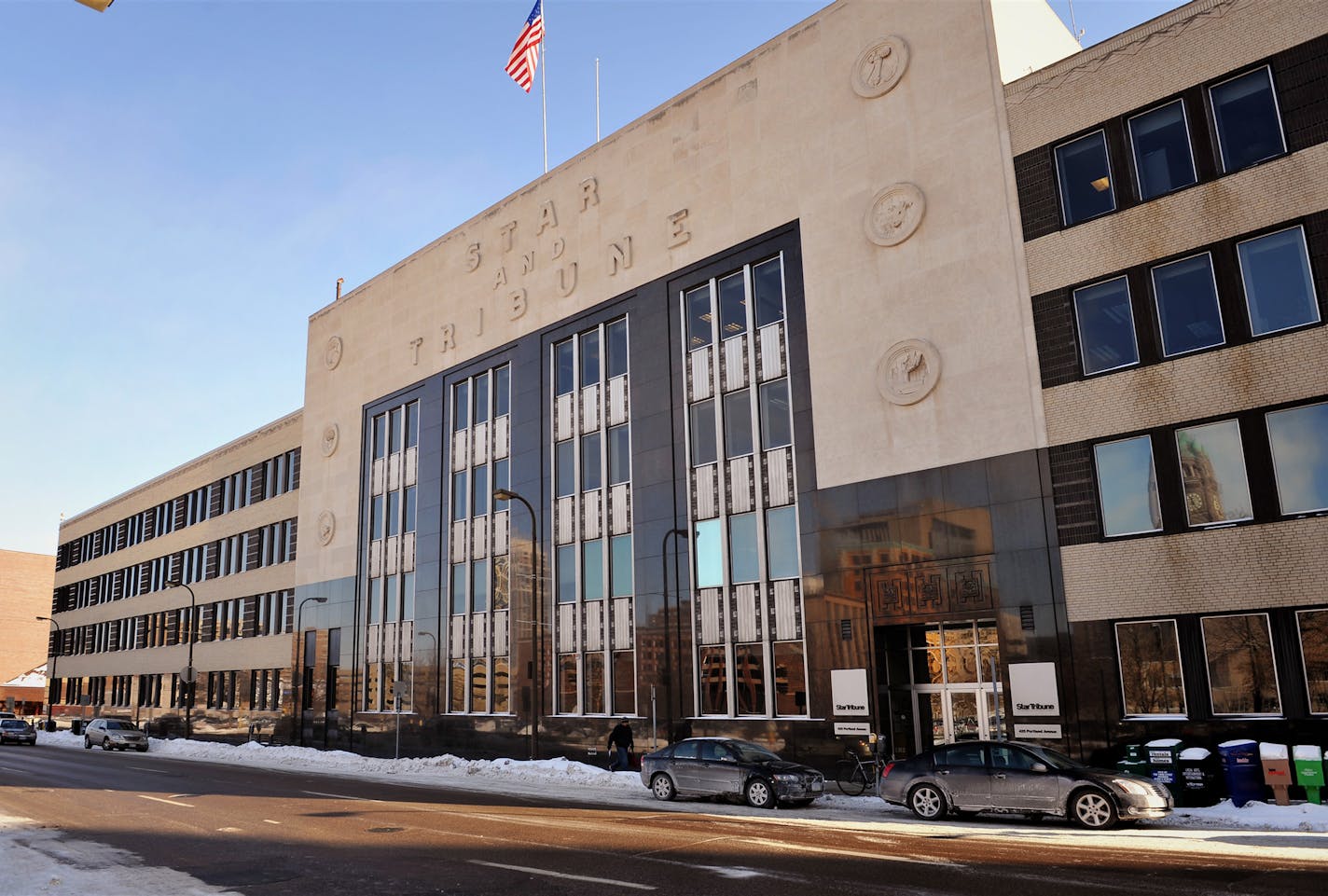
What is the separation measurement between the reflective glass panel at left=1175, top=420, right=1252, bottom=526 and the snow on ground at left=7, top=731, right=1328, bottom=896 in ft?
19.1

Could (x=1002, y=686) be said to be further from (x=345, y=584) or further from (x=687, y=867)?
Result: (x=345, y=584)

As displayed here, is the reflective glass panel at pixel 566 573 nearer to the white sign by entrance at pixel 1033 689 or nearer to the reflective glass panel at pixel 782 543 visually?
the reflective glass panel at pixel 782 543

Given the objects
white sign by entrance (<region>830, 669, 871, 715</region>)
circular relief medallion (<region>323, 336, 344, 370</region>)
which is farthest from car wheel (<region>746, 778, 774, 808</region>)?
circular relief medallion (<region>323, 336, 344, 370</region>)

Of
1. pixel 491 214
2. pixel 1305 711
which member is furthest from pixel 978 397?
pixel 491 214

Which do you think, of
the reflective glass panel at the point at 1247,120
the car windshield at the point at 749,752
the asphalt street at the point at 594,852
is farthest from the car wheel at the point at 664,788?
the reflective glass panel at the point at 1247,120

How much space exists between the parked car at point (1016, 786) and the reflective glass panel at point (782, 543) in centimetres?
886

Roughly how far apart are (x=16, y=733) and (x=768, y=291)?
50684mm

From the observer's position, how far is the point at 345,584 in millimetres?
45344

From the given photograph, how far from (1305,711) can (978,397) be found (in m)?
9.47

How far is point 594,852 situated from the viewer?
1382cm

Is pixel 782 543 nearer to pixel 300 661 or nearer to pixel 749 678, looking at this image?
pixel 749 678

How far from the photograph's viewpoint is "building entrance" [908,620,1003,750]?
2430 centimetres

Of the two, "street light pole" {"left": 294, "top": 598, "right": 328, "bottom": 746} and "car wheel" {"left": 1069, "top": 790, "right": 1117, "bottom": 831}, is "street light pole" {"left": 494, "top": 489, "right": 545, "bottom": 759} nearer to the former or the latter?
"street light pole" {"left": 294, "top": 598, "right": 328, "bottom": 746}

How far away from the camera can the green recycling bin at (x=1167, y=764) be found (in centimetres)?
1884
